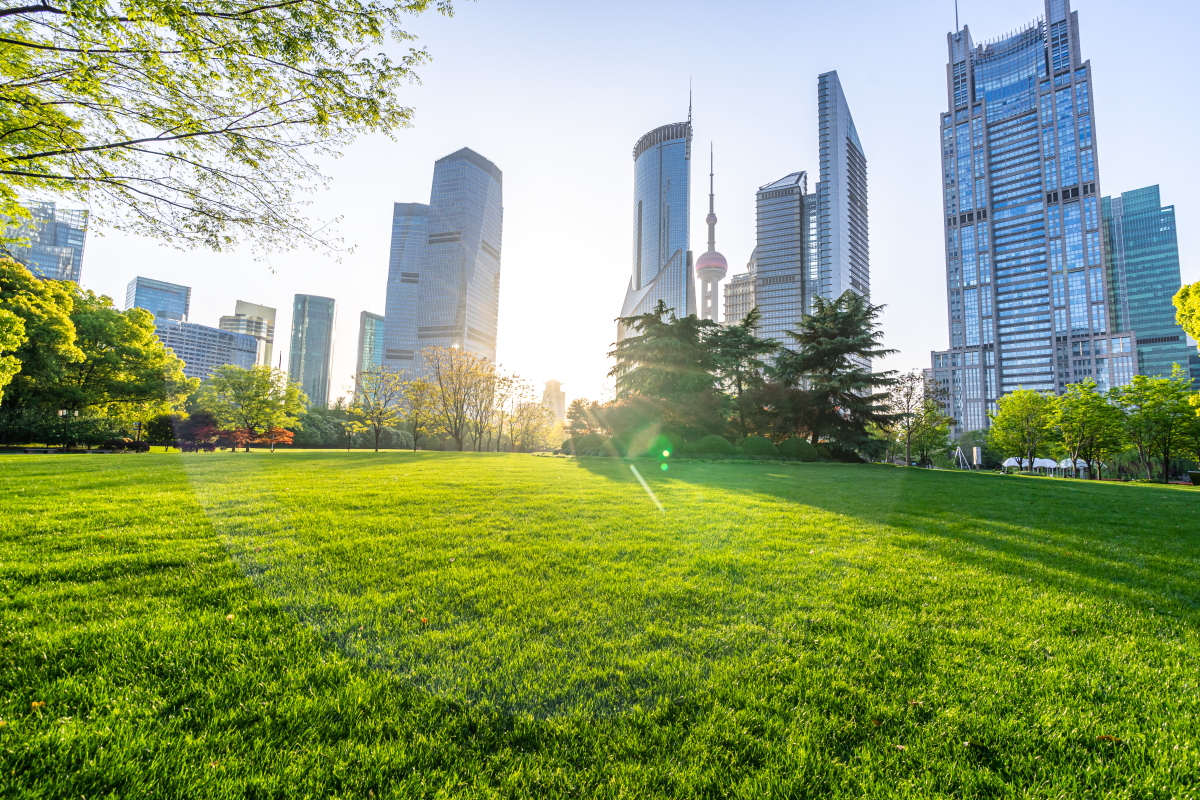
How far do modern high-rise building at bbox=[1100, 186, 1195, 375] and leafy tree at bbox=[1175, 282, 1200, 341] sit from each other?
146 meters

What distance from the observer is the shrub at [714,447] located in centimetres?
2462

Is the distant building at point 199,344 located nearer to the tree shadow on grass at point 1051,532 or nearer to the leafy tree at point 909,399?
the leafy tree at point 909,399

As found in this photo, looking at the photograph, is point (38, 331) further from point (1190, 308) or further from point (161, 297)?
point (161, 297)

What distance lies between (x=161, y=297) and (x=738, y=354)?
193 m

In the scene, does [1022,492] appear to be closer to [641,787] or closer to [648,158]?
[641,787]

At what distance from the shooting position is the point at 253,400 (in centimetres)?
3591

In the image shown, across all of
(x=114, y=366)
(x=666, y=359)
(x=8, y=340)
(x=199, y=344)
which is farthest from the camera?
(x=199, y=344)

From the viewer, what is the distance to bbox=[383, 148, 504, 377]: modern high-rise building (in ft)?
436

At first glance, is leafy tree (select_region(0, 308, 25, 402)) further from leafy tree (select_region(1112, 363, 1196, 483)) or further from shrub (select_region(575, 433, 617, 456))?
leafy tree (select_region(1112, 363, 1196, 483))

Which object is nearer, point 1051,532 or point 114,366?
point 1051,532

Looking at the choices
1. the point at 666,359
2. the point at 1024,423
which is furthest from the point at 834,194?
the point at 666,359

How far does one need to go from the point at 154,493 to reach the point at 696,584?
8.85 meters

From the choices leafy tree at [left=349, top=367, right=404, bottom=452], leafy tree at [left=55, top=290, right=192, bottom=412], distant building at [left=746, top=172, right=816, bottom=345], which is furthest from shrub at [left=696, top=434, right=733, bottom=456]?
distant building at [left=746, top=172, right=816, bottom=345]

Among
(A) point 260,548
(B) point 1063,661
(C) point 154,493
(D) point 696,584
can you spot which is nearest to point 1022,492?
(B) point 1063,661
